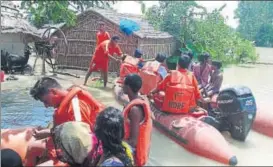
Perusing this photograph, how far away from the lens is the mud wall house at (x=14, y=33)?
14888 mm

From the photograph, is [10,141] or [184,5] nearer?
[10,141]

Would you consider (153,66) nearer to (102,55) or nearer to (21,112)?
(21,112)

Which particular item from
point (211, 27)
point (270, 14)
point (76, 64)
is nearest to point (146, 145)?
point (76, 64)

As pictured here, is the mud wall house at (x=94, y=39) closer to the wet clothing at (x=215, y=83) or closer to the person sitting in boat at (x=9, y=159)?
the wet clothing at (x=215, y=83)

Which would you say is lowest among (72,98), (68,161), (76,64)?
(76,64)

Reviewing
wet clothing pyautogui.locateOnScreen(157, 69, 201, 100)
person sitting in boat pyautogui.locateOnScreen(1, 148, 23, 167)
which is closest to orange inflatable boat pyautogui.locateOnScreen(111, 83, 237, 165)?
wet clothing pyautogui.locateOnScreen(157, 69, 201, 100)

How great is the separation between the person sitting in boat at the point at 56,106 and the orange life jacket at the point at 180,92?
2.17 m

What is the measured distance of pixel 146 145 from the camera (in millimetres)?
4562

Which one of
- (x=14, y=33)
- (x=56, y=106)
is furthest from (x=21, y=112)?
(x=14, y=33)

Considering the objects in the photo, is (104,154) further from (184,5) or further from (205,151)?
(184,5)

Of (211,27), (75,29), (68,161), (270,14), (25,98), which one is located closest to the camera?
(68,161)

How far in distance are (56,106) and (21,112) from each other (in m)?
4.41

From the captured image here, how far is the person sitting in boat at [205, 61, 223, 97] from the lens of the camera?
7813 millimetres

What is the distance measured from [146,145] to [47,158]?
1088 mm
